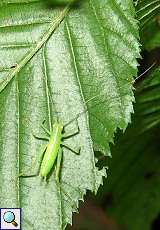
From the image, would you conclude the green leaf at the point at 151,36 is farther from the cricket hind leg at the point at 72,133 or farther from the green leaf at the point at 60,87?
the cricket hind leg at the point at 72,133

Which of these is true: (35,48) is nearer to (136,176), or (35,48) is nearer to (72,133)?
(72,133)

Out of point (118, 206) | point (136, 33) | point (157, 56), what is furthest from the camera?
point (118, 206)

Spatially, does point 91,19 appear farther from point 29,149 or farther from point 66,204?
point 66,204

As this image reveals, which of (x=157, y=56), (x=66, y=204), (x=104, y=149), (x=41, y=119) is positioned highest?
(x=157, y=56)

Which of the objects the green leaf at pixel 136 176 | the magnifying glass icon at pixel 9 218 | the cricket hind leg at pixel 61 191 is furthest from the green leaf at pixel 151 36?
the magnifying glass icon at pixel 9 218

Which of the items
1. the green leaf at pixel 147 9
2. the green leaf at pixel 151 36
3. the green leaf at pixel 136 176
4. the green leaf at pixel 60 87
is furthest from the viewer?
the green leaf at pixel 136 176

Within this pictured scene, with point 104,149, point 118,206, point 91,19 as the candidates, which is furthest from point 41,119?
point 118,206

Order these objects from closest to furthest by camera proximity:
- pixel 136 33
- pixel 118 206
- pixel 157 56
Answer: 1. pixel 136 33
2. pixel 157 56
3. pixel 118 206

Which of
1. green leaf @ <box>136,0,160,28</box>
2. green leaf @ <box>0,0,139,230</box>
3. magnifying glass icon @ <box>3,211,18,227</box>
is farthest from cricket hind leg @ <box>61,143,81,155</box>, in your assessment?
green leaf @ <box>136,0,160,28</box>
